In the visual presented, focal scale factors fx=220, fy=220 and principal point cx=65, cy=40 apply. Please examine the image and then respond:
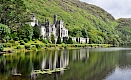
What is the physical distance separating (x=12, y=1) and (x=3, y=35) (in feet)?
47.9

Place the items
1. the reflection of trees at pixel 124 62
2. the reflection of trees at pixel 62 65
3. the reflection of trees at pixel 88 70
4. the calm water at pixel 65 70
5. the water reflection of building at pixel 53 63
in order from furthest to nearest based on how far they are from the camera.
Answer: the reflection of trees at pixel 124 62 < the water reflection of building at pixel 53 63 < the reflection of trees at pixel 62 65 < the reflection of trees at pixel 88 70 < the calm water at pixel 65 70

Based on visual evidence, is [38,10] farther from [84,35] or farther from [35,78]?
[35,78]

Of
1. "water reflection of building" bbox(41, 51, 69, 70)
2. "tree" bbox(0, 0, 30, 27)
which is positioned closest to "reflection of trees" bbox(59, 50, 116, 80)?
"water reflection of building" bbox(41, 51, 69, 70)

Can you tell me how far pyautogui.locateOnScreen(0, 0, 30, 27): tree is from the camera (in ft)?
241

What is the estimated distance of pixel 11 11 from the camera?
76.2 m

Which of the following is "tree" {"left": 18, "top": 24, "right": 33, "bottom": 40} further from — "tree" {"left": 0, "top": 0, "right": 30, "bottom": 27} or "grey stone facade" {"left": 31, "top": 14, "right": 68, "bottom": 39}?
"grey stone facade" {"left": 31, "top": 14, "right": 68, "bottom": 39}

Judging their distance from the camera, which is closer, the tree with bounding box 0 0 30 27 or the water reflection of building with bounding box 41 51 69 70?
the water reflection of building with bounding box 41 51 69 70

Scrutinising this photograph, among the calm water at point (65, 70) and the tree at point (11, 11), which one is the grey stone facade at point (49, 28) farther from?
the calm water at point (65, 70)

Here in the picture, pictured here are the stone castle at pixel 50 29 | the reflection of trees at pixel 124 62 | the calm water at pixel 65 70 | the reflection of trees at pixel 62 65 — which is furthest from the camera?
the stone castle at pixel 50 29

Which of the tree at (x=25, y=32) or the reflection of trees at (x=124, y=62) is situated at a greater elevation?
the tree at (x=25, y=32)

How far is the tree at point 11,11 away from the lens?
7358cm

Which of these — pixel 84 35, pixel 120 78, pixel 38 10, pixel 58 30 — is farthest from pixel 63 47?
pixel 38 10

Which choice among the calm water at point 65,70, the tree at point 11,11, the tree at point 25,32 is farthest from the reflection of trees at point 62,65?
the tree at point 11,11

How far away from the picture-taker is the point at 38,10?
587ft
